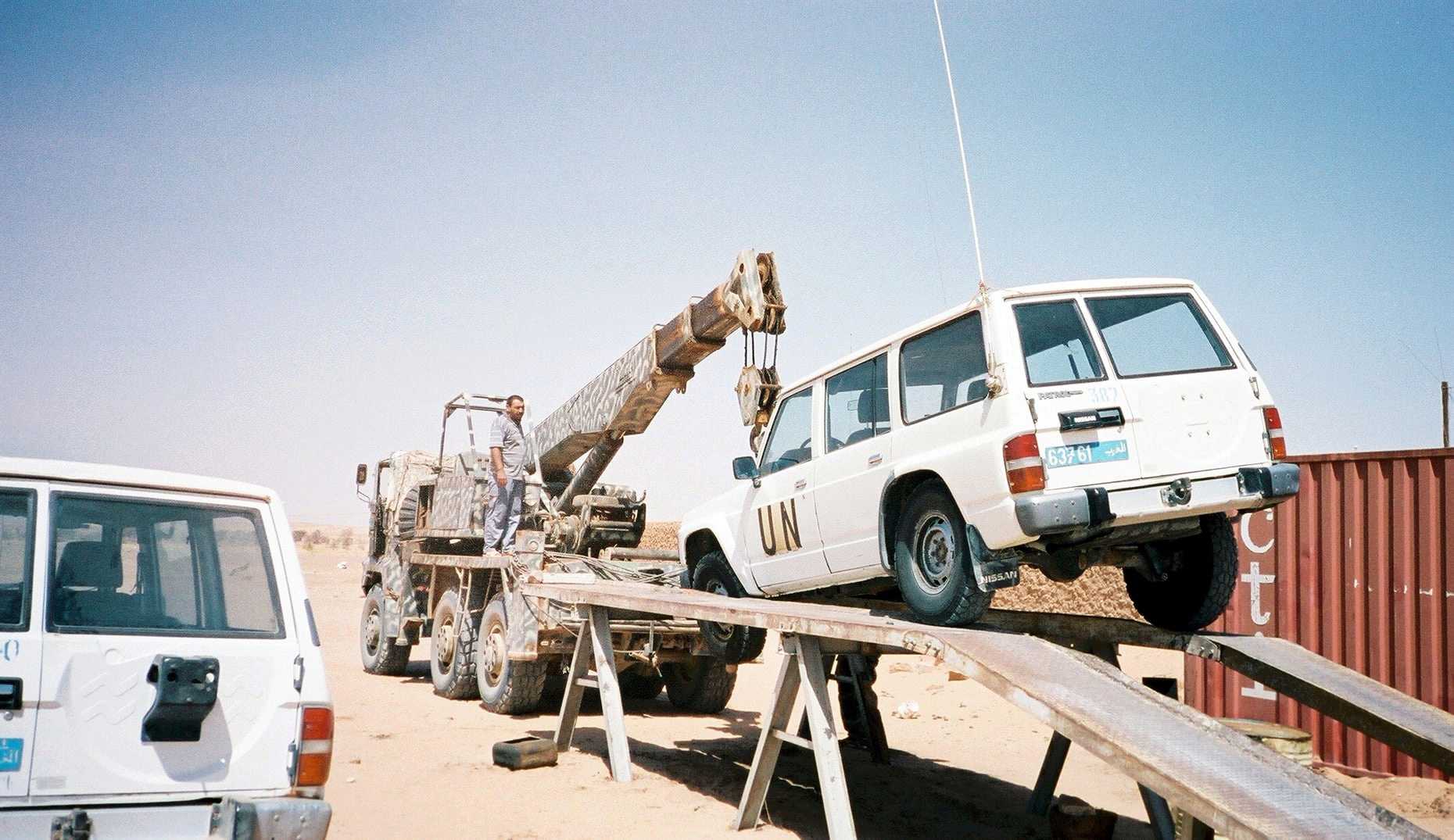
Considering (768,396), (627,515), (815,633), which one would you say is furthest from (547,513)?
(815,633)

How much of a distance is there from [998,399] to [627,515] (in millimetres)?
7075

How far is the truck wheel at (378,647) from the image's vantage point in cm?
1398

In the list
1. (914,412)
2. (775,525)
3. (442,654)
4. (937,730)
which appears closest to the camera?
(914,412)

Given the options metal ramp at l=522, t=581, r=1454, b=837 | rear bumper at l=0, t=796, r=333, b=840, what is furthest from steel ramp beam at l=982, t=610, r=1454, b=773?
rear bumper at l=0, t=796, r=333, b=840

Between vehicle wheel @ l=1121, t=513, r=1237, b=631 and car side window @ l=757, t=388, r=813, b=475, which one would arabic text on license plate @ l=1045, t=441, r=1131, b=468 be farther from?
car side window @ l=757, t=388, r=813, b=475

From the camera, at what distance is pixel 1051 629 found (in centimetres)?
615

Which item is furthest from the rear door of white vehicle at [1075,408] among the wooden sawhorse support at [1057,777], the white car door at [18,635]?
the white car door at [18,635]

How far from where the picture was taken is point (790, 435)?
7215 mm

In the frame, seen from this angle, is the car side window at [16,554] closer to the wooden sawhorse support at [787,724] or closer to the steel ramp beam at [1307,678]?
the wooden sawhorse support at [787,724]

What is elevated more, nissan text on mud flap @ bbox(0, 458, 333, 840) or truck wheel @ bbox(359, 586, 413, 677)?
nissan text on mud flap @ bbox(0, 458, 333, 840)

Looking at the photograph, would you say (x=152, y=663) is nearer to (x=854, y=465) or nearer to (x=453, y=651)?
(x=854, y=465)

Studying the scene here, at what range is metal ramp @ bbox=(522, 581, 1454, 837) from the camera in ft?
10.9

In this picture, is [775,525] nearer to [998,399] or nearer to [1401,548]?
[998,399]

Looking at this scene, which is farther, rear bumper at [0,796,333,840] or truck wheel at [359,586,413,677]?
truck wheel at [359,586,413,677]
